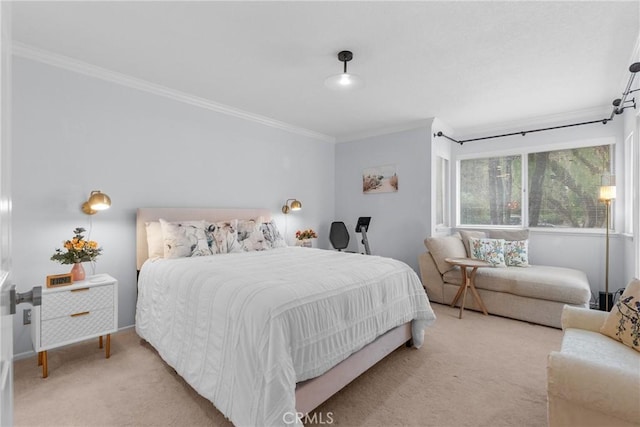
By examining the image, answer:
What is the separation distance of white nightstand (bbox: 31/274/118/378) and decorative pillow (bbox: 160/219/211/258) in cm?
53

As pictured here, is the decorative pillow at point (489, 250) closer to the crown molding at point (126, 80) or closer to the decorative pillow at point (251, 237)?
the decorative pillow at point (251, 237)

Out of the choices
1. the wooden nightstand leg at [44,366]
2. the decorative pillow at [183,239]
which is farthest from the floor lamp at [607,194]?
the wooden nightstand leg at [44,366]

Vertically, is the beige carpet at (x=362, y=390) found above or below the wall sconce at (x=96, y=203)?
below

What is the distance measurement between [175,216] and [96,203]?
2.57 feet

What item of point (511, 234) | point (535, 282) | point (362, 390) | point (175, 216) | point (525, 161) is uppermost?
point (525, 161)

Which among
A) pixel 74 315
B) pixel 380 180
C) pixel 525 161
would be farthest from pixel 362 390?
pixel 525 161

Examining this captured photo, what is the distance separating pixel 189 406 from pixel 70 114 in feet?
8.86

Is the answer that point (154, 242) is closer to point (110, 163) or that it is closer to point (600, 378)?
point (110, 163)

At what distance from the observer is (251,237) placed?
140 inches

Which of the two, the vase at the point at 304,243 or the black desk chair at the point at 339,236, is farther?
the black desk chair at the point at 339,236

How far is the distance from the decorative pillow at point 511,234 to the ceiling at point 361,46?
1.67 metres

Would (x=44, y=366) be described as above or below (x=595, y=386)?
below

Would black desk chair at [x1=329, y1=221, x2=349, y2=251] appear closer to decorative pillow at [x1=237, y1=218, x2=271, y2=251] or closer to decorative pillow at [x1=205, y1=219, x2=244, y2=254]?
decorative pillow at [x1=237, y1=218, x2=271, y2=251]

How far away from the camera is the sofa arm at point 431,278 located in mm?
4035
